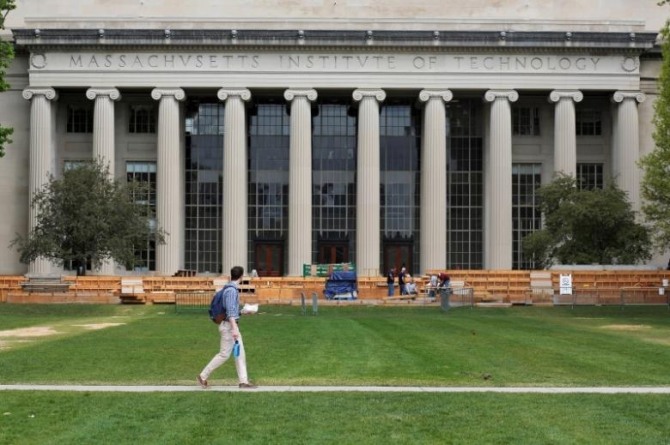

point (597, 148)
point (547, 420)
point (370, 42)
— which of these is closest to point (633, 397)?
point (547, 420)

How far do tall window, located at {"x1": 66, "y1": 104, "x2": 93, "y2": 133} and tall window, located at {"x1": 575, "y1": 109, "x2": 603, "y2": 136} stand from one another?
3658cm

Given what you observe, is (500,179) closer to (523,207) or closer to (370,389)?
(523,207)

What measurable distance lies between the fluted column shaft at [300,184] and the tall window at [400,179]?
6832mm

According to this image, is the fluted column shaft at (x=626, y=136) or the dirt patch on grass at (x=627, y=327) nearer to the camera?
the dirt patch on grass at (x=627, y=327)

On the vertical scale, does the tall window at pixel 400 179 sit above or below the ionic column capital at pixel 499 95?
below

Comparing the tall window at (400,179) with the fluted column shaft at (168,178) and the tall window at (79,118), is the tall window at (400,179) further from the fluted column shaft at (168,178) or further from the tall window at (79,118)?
the tall window at (79,118)

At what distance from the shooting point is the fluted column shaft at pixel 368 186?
226ft

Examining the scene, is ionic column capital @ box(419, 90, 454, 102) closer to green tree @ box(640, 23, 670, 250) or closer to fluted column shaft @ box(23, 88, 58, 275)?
green tree @ box(640, 23, 670, 250)

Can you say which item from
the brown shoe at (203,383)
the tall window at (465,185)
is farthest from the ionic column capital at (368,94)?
the brown shoe at (203,383)

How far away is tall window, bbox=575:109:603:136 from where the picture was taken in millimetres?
75312

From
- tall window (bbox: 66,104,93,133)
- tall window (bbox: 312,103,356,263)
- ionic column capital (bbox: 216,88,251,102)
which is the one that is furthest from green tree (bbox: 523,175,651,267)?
tall window (bbox: 66,104,93,133)

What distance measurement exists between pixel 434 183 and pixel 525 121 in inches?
422

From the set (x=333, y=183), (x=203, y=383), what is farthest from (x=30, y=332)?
(x=333, y=183)

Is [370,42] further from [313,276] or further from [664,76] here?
[664,76]
